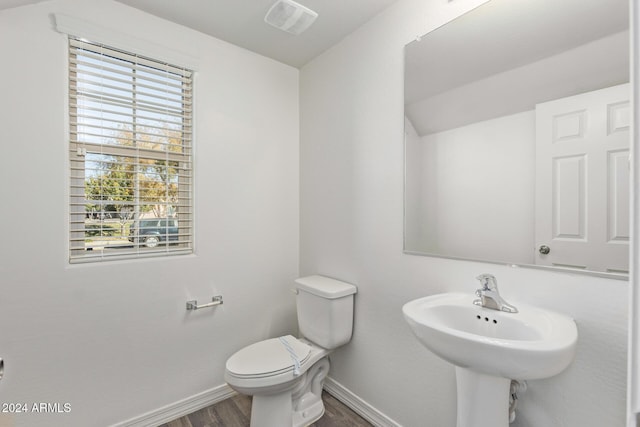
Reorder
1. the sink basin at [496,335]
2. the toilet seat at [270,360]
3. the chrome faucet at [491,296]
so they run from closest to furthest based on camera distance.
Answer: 1. the sink basin at [496,335]
2. the chrome faucet at [491,296]
3. the toilet seat at [270,360]

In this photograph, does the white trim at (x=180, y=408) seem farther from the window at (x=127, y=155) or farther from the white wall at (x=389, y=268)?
the window at (x=127, y=155)

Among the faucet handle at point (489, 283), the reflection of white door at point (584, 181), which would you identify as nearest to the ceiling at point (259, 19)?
the reflection of white door at point (584, 181)

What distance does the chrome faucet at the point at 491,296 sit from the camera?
3.81ft

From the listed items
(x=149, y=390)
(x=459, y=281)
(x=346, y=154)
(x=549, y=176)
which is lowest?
(x=149, y=390)

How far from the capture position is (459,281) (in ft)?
4.58

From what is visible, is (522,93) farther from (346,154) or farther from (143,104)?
(143,104)

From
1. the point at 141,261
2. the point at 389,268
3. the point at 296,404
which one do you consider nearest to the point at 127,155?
the point at 141,261

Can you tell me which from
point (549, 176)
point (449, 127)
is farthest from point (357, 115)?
point (549, 176)

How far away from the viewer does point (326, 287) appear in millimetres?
1877

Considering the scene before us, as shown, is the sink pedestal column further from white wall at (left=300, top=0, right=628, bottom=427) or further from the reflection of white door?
the reflection of white door

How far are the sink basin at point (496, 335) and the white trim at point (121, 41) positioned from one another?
1.86m

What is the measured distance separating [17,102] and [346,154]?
1654 millimetres

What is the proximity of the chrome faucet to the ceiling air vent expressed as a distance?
1567mm

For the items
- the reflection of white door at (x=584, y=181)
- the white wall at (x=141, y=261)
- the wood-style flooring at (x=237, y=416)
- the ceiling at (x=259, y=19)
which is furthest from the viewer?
the wood-style flooring at (x=237, y=416)
